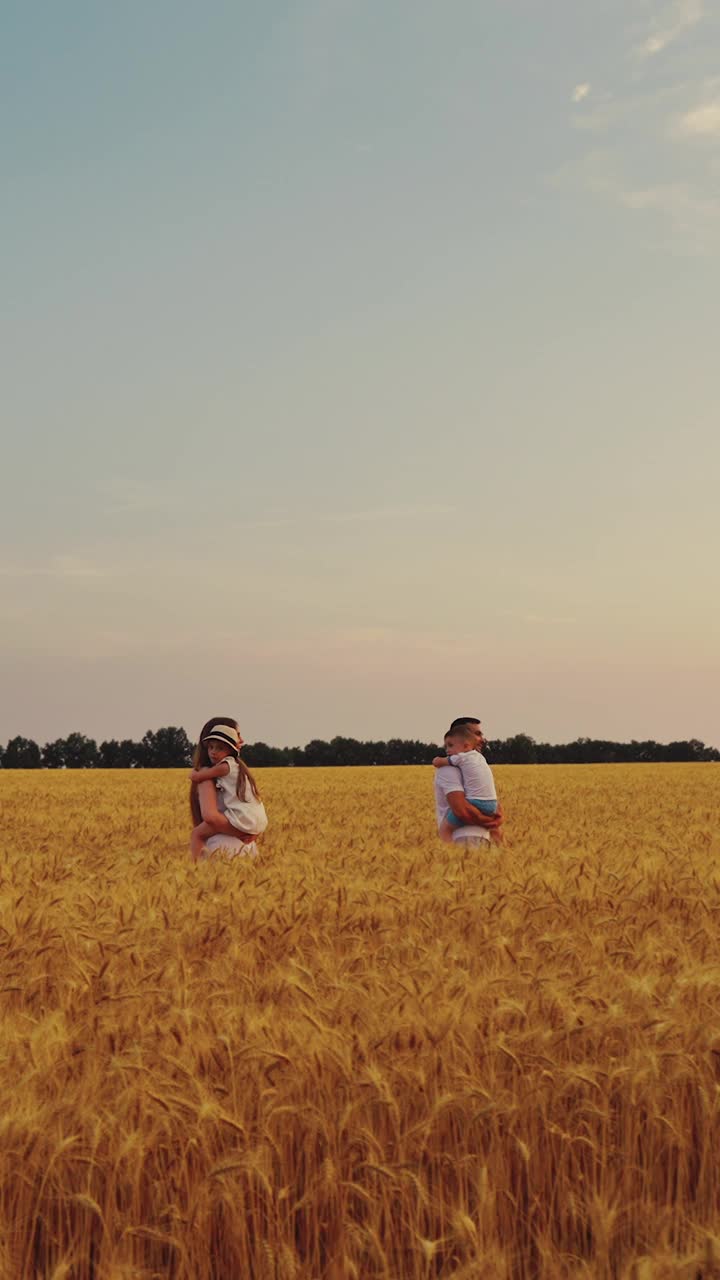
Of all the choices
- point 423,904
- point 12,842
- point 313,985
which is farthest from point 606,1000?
point 12,842

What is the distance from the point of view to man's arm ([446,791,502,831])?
29.6 feet

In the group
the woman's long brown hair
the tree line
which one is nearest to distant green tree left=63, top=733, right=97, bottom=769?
the tree line

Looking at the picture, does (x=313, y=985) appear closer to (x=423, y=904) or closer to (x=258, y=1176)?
(x=258, y=1176)

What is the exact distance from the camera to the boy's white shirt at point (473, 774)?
896 cm

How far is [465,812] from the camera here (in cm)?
→ 902

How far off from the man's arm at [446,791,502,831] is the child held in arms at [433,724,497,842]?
2.1 inches

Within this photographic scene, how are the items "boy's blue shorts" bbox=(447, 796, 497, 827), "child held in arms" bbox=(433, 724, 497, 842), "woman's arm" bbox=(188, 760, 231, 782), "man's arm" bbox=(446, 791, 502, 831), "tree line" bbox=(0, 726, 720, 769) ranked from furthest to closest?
"tree line" bbox=(0, 726, 720, 769), "boy's blue shorts" bbox=(447, 796, 497, 827), "man's arm" bbox=(446, 791, 502, 831), "child held in arms" bbox=(433, 724, 497, 842), "woman's arm" bbox=(188, 760, 231, 782)

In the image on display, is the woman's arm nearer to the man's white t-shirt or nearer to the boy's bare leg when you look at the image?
the man's white t-shirt

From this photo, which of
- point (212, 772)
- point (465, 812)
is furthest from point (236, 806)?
point (465, 812)

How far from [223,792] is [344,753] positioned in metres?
63.7

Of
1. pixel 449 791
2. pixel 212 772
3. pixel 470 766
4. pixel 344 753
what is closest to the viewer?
pixel 212 772

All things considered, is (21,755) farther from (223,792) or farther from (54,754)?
(223,792)

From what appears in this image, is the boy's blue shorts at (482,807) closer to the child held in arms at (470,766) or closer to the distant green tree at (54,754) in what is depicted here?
the child held in arms at (470,766)

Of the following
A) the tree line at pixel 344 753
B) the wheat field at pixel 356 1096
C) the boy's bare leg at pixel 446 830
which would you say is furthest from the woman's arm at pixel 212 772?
the tree line at pixel 344 753
